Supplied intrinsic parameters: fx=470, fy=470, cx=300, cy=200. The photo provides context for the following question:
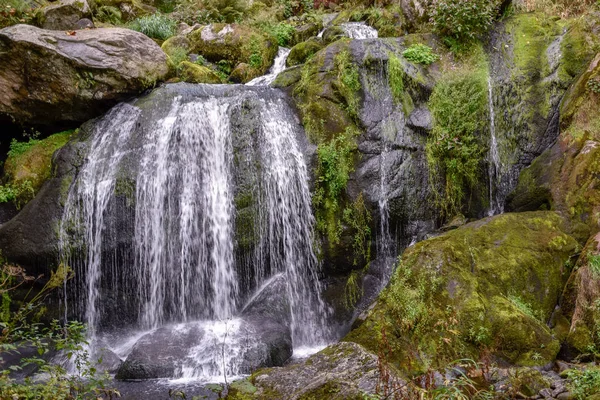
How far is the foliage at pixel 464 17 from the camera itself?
9938 mm

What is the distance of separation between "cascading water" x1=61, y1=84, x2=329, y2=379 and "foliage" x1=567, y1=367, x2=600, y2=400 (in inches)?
168

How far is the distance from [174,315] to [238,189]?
2.45 metres

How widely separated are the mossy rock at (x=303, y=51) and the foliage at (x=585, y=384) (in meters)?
9.07

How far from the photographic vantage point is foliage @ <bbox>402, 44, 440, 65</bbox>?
9.94 metres

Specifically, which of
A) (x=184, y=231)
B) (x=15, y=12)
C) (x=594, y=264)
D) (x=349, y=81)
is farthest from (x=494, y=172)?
(x=15, y=12)

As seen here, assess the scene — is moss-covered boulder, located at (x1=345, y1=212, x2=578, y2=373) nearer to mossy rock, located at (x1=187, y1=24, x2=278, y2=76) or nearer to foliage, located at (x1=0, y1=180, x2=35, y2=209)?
foliage, located at (x1=0, y1=180, x2=35, y2=209)

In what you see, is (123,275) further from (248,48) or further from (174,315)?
(248,48)

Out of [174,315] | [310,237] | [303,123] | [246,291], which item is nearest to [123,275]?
[174,315]

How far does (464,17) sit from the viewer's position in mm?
10000

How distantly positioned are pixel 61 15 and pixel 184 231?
789cm

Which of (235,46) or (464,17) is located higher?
(235,46)

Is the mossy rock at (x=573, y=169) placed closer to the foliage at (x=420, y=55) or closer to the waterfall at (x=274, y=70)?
the foliage at (x=420, y=55)

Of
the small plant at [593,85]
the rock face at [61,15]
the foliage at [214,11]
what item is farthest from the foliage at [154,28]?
the small plant at [593,85]

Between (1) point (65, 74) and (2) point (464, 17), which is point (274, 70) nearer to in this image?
(2) point (464, 17)
